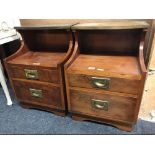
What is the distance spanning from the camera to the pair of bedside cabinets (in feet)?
3.17

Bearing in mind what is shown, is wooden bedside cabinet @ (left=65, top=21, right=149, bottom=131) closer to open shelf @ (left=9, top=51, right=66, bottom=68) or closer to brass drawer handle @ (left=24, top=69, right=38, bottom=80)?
Result: open shelf @ (left=9, top=51, right=66, bottom=68)

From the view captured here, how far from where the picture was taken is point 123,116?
1057 mm

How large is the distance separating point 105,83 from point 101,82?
25mm

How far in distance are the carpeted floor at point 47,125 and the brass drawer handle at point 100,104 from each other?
7.5 inches

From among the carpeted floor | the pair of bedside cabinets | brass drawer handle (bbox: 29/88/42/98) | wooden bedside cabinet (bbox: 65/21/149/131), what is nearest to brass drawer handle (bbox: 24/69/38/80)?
the pair of bedside cabinets

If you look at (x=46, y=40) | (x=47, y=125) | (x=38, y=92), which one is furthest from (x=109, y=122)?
(x=46, y=40)

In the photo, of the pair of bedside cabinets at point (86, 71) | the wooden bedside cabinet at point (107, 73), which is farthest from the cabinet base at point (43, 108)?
the wooden bedside cabinet at point (107, 73)

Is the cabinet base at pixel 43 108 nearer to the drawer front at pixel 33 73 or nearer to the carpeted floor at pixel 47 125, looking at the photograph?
the carpeted floor at pixel 47 125

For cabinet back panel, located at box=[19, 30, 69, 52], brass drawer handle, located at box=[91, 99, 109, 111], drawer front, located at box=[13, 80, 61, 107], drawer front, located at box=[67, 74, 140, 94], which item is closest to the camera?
drawer front, located at box=[67, 74, 140, 94]

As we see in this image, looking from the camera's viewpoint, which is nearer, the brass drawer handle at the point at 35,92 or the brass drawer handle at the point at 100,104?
the brass drawer handle at the point at 100,104

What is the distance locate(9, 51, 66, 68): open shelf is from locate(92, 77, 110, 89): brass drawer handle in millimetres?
273

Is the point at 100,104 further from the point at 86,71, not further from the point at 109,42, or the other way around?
the point at 109,42

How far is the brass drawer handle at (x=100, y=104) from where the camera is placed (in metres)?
1.05
